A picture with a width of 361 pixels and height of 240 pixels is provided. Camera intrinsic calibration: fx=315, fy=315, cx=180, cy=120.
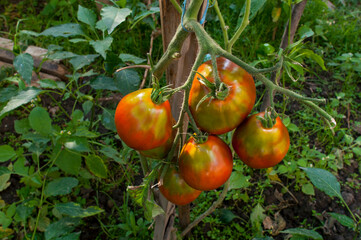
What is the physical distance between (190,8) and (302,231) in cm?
96

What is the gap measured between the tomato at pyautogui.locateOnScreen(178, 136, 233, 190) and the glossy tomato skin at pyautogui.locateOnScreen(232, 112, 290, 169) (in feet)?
0.17

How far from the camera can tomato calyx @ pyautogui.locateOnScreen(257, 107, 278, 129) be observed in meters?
0.74

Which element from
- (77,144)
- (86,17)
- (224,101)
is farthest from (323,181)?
(86,17)

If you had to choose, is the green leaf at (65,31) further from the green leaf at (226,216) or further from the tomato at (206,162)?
the green leaf at (226,216)

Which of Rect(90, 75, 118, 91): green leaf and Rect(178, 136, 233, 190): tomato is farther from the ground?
Rect(178, 136, 233, 190): tomato

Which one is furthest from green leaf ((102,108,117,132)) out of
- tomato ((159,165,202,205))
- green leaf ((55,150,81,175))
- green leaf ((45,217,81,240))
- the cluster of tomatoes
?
the cluster of tomatoes

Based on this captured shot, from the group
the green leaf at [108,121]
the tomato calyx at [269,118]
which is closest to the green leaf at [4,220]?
the green leaf at [108,121]

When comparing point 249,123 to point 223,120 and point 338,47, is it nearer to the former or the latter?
point 223,120

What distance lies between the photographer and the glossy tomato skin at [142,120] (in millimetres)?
733

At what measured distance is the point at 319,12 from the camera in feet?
9.45

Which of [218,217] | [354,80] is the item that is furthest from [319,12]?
[218,217]

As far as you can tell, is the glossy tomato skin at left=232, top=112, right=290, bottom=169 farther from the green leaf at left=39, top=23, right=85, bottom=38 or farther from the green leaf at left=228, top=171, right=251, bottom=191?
the green leaf at left=39, top=23, right=85, bottom=38

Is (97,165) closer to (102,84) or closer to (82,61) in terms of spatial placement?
(102,84)

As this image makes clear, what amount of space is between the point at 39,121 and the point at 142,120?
91 cm
